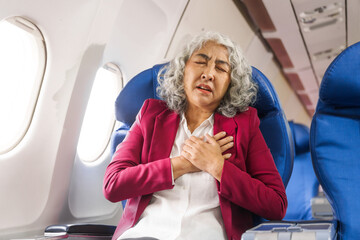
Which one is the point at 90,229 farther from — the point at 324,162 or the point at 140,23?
the point at 140,23

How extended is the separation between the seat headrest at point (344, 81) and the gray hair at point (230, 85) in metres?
0.37

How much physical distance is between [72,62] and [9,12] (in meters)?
0.54

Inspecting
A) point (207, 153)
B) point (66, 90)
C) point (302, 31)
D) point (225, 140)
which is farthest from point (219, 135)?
point (302, 31)

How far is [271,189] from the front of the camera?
167 centimetres

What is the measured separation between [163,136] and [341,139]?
2.55 feet

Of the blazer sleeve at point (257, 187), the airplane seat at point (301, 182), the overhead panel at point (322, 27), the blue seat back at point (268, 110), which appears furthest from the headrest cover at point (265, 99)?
the overhead panel at point (322, 27)

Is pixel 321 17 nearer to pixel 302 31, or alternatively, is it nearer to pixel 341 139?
pixel 302 31

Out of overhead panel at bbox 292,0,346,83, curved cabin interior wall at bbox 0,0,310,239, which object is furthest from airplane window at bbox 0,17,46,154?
overhead panel at bbox 292,0,346,83

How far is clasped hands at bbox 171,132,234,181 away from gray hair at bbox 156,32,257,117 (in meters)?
0.24

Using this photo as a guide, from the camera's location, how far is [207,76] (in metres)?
1.90

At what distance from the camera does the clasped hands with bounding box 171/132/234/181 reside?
1.66 meters

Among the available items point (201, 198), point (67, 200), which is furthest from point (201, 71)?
point (67, 200)

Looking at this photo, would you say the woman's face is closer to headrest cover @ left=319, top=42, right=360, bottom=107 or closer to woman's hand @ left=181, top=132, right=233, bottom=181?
woman's hand @ left=181, top=132, right=233, bottom=181

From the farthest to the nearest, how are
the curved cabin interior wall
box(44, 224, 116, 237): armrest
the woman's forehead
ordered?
the curved cabin interior wall → the woman's forehead → box(44, 224, 116, 237): armrest
